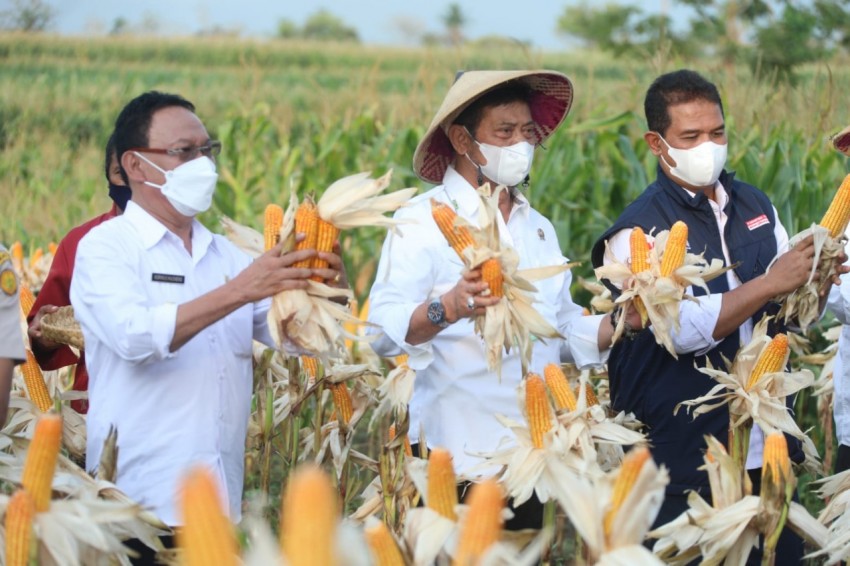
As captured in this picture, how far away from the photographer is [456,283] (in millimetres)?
3605

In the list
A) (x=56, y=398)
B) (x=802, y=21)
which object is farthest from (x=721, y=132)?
(x=802, y=21)

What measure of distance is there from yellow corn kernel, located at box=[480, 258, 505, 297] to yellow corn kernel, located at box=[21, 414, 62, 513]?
1.24 metres

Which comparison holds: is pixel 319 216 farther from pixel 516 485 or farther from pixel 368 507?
pixel 368 507

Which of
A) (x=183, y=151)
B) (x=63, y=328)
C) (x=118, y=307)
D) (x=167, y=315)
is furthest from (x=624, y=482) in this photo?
(x=63, y=328)

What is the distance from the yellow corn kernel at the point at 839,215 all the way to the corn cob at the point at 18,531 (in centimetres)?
242

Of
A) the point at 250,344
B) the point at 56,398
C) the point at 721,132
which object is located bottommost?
the point at 56,398

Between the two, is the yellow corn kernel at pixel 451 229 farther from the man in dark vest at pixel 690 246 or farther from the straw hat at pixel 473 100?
the man in dark vest at pixel 690 246

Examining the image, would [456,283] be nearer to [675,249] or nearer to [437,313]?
[437,313]

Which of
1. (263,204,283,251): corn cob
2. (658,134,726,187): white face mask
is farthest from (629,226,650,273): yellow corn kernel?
(263,204,283,251): corn cob

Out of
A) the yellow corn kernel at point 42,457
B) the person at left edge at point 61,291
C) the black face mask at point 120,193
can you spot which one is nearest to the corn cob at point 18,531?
the yellow corn kernel at point 42,457

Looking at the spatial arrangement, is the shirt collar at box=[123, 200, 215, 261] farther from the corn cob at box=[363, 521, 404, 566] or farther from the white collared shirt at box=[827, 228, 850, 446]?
the white collared shirt at box=[827, 228, 850, 446]

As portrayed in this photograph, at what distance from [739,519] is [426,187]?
5.79m

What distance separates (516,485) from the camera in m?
3.42

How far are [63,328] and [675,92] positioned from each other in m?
2.10
